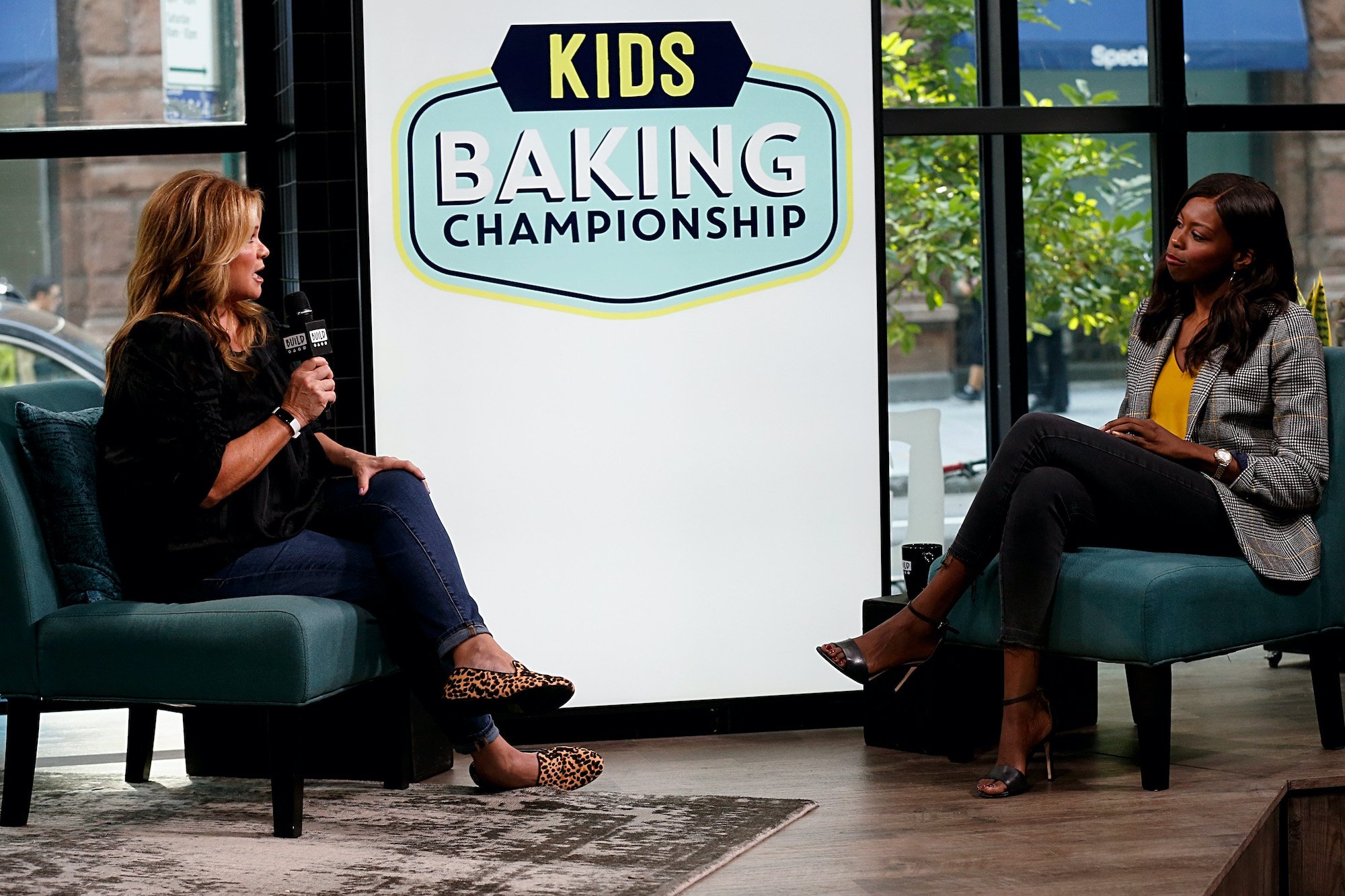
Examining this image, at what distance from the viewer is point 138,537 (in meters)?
2.88

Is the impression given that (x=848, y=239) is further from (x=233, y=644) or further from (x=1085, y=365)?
(x=233, y=644)

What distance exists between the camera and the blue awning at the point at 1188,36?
4.42m

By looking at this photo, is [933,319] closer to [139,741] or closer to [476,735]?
[476,735]

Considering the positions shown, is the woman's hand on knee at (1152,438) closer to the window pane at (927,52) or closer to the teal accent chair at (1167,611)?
the teal accent chair at (1167,611)

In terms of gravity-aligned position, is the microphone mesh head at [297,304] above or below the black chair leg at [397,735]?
above

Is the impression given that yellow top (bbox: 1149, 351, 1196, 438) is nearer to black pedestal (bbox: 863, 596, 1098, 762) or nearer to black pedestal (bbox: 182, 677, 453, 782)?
black pedestal (bbox: 863, 596, 1098, 762)

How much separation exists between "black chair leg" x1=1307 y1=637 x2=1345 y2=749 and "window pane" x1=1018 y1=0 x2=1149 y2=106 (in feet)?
6.21

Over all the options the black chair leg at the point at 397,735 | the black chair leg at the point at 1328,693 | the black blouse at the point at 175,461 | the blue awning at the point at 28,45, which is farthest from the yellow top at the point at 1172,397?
the blue awning at the point at 28,45

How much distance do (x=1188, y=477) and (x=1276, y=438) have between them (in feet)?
0.67

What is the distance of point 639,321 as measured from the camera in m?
3.56

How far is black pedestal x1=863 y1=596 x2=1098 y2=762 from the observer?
3.31 metres

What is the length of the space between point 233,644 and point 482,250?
3.97 feet

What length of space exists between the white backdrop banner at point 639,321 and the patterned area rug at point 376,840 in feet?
2.17

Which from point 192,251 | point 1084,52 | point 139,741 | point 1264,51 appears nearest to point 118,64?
point 192,251
